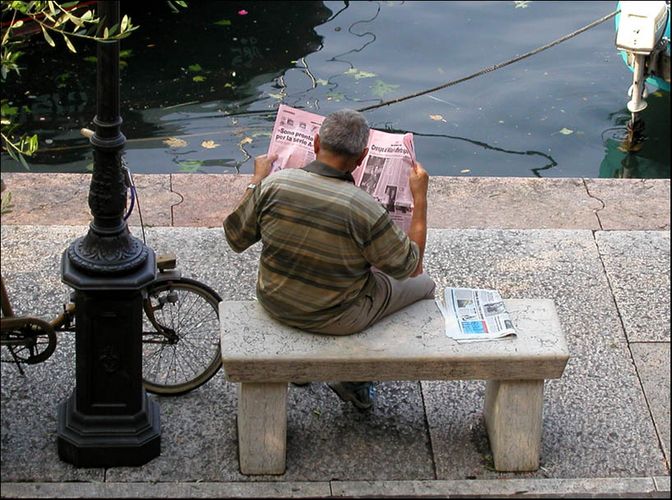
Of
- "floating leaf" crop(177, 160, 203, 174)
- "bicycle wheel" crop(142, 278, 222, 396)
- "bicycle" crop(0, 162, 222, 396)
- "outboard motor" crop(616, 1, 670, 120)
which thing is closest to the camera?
"bicycle" crop(0, 162, 222, 396)

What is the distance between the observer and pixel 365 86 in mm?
11445

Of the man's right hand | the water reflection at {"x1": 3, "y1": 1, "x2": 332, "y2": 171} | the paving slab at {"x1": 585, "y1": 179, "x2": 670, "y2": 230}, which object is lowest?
the water reflection at {"x1": 3, "y1": 1, "x2": 332, "y2": 171}

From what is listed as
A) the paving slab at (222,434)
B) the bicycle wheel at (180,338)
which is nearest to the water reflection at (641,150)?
the paving slab at (222,434)

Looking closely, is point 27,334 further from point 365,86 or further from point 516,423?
point 365,86

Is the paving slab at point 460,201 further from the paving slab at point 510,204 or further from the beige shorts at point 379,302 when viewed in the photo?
the beige shorts at point 379,302

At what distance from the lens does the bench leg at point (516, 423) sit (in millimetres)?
4703

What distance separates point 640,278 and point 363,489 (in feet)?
8.37

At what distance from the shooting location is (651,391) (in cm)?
541

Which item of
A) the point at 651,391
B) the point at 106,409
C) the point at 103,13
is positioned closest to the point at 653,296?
the point at 651,391

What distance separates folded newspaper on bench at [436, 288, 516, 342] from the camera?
4699 mm

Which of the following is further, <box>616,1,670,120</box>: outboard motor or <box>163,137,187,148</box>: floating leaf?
<box>163,137,187,148</box>: floating leaf

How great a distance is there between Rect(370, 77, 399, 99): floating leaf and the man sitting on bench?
6.66 m

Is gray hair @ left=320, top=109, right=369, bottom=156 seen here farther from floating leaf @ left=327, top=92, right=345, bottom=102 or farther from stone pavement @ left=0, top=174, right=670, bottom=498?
floating leaf @ left=327, top=92, right=345, bottom=102

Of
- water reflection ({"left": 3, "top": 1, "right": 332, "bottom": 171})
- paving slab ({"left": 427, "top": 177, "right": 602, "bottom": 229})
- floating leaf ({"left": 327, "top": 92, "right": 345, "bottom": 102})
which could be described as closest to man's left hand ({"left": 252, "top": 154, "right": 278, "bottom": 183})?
paving slab ({"left": 427, "top": 177, "right": 602, "bottom": 229})
